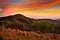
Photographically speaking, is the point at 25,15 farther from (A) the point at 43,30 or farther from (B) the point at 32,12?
(A) the point at 43,30

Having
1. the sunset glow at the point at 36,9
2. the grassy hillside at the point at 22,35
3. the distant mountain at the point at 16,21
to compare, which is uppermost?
the sunset glow at the point at 36,9

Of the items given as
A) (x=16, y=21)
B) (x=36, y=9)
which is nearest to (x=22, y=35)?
(x=16, y=21)

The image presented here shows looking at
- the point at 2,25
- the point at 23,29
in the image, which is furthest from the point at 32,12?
the point at 2,25

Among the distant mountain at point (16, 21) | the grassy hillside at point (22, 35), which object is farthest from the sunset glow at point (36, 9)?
the grassy hillside at point (22, 35)

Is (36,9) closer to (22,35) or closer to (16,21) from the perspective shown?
(16,21)

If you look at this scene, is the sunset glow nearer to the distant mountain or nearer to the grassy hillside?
the distant mountain

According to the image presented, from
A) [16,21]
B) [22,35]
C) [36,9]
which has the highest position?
[36,9]

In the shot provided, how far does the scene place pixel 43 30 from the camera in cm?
580

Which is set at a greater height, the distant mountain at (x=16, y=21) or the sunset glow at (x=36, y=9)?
the sunset glow at (x=36, y=9)

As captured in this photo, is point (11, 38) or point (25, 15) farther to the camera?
point (25, 15)

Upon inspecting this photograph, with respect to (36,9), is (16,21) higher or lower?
lower

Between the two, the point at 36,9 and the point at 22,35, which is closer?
the point at 22,35

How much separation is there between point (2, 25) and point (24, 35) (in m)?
0.70

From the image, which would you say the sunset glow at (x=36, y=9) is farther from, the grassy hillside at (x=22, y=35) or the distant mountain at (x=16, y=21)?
the grassy hillside at (x=22, y=35)
